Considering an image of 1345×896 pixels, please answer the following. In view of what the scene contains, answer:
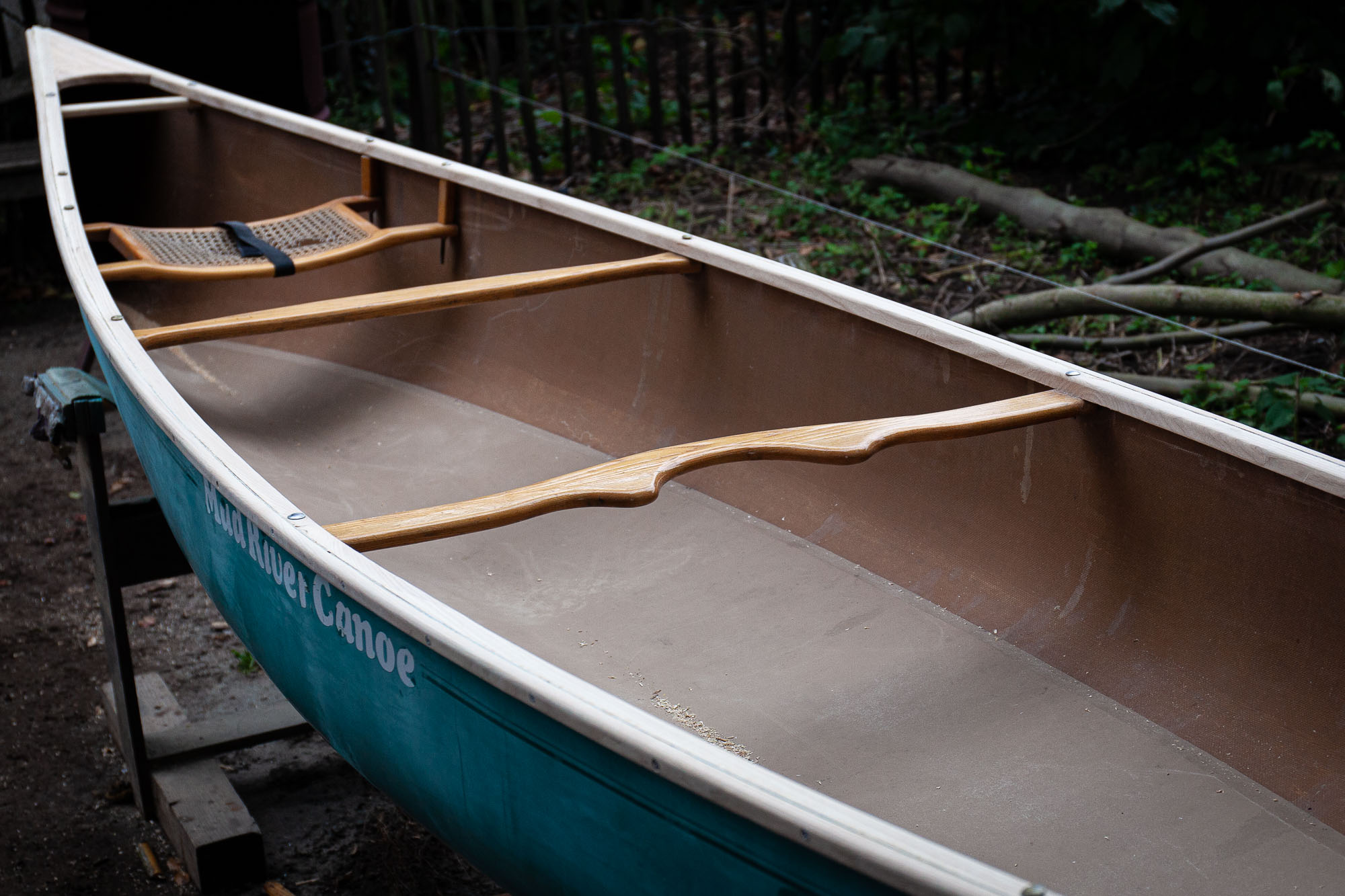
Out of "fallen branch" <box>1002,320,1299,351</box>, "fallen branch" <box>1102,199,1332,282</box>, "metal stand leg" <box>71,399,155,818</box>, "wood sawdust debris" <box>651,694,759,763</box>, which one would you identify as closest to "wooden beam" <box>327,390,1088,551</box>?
"wood sawdust debris" <box>651,694,759,763</box>

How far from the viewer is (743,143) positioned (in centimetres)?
633

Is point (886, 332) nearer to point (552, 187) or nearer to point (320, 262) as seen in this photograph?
point (320, 262)

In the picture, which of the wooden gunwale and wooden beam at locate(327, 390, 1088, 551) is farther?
wooden beam at locate(327, 390, 1088, 551)

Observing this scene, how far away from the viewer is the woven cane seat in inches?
124

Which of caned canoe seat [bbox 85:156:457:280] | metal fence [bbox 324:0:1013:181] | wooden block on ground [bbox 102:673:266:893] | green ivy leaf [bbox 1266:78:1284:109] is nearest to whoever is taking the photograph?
wooden block on ground [bbox 102:673:266:893]

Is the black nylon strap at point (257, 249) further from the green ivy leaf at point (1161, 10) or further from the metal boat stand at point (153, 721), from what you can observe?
the green ivy leaf at point (1161, 10)

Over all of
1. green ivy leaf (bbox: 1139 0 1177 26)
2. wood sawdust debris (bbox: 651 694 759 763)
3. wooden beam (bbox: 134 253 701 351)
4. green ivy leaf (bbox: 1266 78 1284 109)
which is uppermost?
green ivy leaf (bbox: 1139 0 1177 26)

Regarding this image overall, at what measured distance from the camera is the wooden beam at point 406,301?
2371 mm

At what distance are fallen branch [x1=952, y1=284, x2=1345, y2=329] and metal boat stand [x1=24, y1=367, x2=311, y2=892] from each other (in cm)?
241

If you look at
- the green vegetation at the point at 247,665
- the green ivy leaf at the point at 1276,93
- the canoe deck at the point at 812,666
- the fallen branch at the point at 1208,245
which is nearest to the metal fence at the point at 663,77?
the green ivy leaf at the point at 1276,93

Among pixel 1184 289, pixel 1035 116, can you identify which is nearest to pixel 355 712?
pixel 1184 289

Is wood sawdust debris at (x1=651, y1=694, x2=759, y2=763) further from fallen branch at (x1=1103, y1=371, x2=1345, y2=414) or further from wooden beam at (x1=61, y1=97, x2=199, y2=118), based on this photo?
wooden beam at (x1=61, y1=97, x2=199, y2=118)

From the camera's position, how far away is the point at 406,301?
246 centimetres

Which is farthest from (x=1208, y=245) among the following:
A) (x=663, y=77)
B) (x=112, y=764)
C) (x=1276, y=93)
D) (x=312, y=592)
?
(x=663, y=77)
